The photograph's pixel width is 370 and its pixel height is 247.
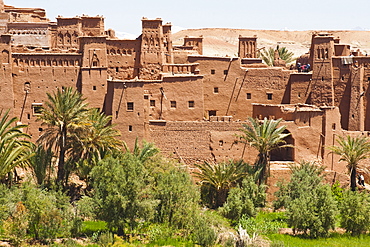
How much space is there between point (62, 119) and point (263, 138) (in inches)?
405

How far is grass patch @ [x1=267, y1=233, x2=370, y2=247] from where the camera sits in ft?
117

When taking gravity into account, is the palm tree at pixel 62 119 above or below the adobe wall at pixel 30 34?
below

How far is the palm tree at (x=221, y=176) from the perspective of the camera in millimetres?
40094

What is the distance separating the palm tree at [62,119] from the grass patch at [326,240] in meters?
10.9

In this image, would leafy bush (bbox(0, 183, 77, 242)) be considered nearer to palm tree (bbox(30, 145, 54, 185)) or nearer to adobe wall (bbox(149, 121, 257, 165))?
palm tree (bbox(30, 145, 54, 185))

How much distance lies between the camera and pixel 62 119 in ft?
126

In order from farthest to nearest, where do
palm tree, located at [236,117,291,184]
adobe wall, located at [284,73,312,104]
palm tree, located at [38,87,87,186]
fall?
adobe wall, located at [284,73,312,104] → palm tree, located at [236,117,291,184] → palm tree, located at [38,87,87,186]

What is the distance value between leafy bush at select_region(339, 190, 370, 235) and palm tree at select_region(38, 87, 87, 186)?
44.0 feet

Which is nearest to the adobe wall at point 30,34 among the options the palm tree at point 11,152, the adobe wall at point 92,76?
the adobe wall at point 92,76

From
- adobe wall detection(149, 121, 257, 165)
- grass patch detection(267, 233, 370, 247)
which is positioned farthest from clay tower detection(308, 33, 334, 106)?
grass patch detection(267, 233, 370, 247)

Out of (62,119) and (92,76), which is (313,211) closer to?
(62,119)

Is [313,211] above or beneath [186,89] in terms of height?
beneath

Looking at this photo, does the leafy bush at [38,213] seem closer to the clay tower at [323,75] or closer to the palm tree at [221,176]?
the palm tree at [221,176]

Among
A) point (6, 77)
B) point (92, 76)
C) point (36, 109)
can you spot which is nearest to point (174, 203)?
point (92, 76)
